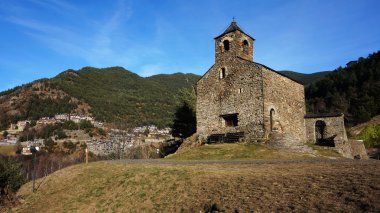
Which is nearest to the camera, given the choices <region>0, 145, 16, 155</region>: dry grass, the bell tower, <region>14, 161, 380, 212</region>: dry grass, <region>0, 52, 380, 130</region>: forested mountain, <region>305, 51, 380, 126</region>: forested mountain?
<region>14, 161, 380, 212</region>: dry grass

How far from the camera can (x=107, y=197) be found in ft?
55.9

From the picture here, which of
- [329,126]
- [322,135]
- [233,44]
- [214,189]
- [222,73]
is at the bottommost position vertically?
[214,189]

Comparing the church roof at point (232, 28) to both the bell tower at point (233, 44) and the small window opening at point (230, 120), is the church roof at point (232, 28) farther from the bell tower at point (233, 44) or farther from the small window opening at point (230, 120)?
the small window opening at point (230, 120)

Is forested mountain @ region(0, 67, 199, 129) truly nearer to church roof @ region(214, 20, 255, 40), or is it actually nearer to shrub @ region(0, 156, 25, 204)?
church roof @ region(214, 20, 255, 40)

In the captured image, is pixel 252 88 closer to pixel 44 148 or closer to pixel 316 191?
pixel 316 191

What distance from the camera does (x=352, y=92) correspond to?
8050 cm

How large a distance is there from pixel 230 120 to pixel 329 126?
1110cm

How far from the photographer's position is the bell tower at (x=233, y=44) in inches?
1314

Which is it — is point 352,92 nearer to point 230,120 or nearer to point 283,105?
point 283,105

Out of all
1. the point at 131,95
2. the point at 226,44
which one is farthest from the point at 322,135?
the point at 131,95

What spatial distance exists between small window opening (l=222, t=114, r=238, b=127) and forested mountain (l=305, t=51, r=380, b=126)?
46.6 meters

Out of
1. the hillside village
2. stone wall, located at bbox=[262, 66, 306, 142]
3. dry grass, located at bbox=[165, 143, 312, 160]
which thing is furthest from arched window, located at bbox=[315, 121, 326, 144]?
the hillside village

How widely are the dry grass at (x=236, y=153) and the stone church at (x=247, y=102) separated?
9.15 ft

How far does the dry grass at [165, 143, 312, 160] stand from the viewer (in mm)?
23938
